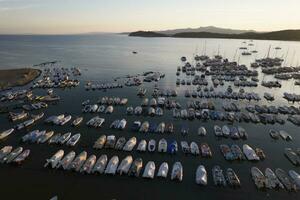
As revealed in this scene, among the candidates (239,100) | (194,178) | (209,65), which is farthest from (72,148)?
(209,65)

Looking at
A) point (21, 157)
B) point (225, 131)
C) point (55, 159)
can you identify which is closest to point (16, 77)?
point (21, 157)

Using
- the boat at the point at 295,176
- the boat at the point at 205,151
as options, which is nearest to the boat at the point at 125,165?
the boat at the point at 205,151

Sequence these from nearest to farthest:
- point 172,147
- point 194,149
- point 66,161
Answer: point 66,161 < point 194,149 < point 172,147

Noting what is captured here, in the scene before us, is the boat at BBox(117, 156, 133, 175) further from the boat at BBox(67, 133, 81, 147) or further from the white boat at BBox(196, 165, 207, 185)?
the boat at BBox(67, 133, 81, 147)

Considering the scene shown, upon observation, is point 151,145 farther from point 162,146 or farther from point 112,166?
point 112,166

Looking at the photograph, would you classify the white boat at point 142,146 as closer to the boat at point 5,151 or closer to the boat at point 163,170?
the boat at point 163,170

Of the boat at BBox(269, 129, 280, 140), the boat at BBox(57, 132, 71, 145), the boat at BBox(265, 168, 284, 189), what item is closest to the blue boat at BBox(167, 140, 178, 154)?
the boat at BBox(265, 168, 284, 189)

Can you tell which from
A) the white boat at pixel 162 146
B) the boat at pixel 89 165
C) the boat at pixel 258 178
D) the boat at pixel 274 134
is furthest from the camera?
the boat at pixel 274 134
